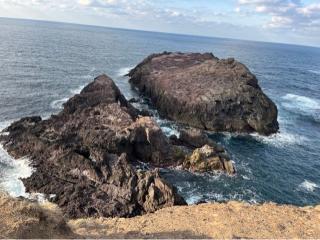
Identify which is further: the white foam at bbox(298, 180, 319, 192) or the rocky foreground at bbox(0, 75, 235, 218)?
the white foam at bbox(298, 180, 319, 192)

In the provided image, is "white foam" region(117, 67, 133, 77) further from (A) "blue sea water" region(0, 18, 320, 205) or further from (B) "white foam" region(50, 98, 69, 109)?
(B) "white foam" region(50, 98, 69, 109)

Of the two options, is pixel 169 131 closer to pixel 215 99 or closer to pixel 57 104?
pixel 215 99

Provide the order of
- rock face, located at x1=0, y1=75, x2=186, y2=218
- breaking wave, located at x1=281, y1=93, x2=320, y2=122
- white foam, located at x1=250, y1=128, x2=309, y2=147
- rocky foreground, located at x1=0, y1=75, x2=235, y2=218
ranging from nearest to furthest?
rock face, located at x1=0, y1=75, x2=186, y2=218 < rocky foreground, located at x1=0, y1=75, x2=235, y2=218 < white foam, located at x1=250, y1=128, x2=309, y2=147 < breaking wave, located at x1=281, y1=93, x2=320, y2=122

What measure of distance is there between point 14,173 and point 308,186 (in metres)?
37.4

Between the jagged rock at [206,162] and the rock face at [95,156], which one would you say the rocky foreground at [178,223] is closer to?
the rock face at [95,156]

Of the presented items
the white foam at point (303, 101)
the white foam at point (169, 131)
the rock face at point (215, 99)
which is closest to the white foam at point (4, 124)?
the white foam at point (169, 131)

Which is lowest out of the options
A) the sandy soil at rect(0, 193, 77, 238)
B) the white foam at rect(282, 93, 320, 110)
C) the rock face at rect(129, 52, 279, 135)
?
the white foam at rect(282, 93, 320, 110)

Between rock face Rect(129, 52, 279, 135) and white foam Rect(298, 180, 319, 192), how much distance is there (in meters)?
18.1

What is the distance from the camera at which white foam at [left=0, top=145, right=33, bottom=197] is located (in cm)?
4341

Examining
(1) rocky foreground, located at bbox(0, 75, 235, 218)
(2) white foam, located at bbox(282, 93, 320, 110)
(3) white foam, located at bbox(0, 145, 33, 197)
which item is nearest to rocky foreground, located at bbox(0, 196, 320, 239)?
(1) rocky foreground, located at bbox(0, 75, 235, 218)

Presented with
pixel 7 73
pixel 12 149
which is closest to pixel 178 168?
pixel 12 149

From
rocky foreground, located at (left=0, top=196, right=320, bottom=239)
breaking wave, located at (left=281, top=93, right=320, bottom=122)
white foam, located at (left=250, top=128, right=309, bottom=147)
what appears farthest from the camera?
breaking wave, located at (left=281, top=93, right=320, bottom=122)

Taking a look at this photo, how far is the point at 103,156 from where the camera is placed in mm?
47281

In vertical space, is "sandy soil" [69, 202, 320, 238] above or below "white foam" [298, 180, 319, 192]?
above
